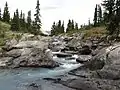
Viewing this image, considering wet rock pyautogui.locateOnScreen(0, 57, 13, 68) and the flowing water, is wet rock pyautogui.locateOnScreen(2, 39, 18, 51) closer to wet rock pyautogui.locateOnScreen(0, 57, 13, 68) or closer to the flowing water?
wet rock pyautogui.locateOnScreen(0, 57, 13, 68)

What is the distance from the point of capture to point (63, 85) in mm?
32062

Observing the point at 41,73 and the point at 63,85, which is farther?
the point at 41,73

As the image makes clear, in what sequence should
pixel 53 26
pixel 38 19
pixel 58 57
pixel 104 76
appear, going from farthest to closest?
pixel 53 26 → pixel 38 19 → pixel 58 57 → pixel 104 76

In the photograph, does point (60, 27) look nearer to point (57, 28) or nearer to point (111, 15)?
point (57, 28)

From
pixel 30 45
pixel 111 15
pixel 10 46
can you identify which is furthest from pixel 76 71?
pixel 111 15

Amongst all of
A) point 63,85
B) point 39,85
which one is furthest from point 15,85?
point 63,85

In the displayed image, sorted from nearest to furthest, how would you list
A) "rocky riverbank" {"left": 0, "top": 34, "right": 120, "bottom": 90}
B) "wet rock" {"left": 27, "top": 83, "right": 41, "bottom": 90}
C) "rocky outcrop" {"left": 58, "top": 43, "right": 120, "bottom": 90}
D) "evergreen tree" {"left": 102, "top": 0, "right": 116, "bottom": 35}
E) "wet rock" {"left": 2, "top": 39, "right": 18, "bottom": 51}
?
"rocky outcrop" {"left": 58, "top": 43, "right": 120, "bottom": 90} < "rocky riverbank" {"left": 0, "top": 34, "right": 120, "bottom": 90} < "wet rock" {"left": 27, "top": 83, "right": 41, "bottom": 90} < "wet rock" {"left": 2, "top": 39, "right": 18, "bottom": 51} < "evergreen tree" {"left": 102, "top": 0, "right": 116, "bottom": 35}

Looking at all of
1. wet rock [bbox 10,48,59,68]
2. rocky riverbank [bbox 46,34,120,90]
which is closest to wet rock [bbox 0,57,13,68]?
wet rock [bbox 10,48,59,68]

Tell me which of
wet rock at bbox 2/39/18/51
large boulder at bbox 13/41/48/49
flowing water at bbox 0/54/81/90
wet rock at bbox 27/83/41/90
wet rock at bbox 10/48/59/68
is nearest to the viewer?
wet rock at bbox 27/83/41/90

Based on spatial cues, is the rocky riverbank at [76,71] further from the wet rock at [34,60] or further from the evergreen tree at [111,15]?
the evergreen tree at [111,15]

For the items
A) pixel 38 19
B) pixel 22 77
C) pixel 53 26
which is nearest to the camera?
pixel 22 77

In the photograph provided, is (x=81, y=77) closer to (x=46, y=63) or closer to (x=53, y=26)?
(x=46, y=63)

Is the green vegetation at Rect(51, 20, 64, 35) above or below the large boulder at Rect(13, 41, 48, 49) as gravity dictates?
above

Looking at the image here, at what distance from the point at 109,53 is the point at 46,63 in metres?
17.2
